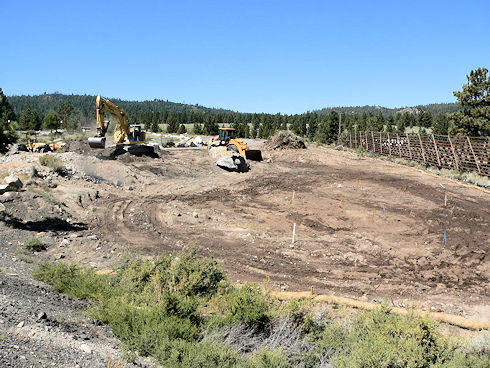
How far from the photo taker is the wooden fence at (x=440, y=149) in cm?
2753

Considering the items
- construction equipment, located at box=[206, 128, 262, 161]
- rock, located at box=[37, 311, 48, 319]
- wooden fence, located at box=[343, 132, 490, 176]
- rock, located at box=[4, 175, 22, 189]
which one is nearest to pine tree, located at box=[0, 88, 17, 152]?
rock, located at box=[4, 175, 22, 189]

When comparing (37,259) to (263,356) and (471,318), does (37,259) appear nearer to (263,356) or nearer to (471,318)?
(263,356)

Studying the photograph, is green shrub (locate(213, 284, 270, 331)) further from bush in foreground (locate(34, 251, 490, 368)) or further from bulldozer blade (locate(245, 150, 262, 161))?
bulldozer blade (locate(245, 150, 262, 161))

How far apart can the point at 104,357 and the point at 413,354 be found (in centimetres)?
433

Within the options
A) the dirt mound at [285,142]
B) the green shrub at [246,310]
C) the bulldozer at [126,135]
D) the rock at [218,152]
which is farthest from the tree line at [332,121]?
the rock at [218,152]

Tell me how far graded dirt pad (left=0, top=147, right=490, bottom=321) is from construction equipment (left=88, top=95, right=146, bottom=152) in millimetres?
3150

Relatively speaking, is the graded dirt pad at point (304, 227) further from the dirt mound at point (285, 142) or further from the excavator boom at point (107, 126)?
the dirt mound at point (285, 142)

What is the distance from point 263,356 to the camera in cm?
597

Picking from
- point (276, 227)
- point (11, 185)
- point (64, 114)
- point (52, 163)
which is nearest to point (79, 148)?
point (52, 163)

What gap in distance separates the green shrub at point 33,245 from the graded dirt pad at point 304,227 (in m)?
0.36

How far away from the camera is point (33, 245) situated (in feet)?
39.8

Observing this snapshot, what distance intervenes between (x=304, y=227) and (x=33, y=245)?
9346 mm

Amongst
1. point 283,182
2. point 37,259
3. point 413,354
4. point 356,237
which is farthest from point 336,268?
point 283,182

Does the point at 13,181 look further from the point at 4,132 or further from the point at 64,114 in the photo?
the point at 64,114
